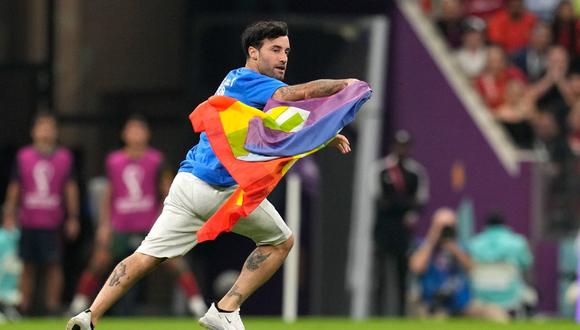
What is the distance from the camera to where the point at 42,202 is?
Answer: 18.9 m

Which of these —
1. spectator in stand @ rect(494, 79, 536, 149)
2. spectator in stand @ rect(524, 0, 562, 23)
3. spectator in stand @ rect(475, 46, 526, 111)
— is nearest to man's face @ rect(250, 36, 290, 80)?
spectator in stand @ rect(494, 79, 536, 149)

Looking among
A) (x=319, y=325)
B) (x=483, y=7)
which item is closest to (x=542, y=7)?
(x=483, y=7)

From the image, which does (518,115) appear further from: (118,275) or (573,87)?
(118,275)

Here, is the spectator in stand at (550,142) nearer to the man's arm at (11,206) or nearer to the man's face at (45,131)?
the man's face at (45,131)

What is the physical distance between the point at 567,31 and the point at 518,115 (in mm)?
1695

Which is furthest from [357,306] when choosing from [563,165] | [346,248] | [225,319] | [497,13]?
[225,319]

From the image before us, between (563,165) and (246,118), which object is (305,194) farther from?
(246,118)

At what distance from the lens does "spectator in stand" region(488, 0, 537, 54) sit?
2422 centimetres

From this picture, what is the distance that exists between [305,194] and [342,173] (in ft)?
3.55

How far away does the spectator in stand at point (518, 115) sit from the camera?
23.0m

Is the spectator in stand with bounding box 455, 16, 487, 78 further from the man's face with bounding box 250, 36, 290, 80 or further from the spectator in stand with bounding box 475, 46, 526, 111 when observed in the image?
the man's face with bounding box 250, 36, 290, 80

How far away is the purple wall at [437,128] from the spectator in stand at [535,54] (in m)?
1.22

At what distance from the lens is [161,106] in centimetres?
2233

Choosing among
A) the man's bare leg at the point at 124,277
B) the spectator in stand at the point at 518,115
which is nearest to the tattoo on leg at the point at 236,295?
the man's bare leg at the point at 124,277
